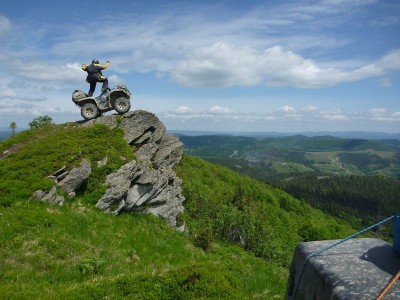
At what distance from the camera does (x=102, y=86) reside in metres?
29.8

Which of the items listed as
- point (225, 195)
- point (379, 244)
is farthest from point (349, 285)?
point (225, 195)

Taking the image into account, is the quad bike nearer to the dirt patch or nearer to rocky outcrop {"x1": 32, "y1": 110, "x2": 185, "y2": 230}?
rocky outcrop {"x1": 32, "y1": 110, "x2": 185, "y2": 230}

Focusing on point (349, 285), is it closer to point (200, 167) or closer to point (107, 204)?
point (107, 204)

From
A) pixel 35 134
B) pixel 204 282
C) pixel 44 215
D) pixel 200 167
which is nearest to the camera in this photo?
pixel 204 282

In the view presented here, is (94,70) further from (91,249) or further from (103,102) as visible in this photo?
(91,249)

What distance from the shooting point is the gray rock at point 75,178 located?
67.4 ft

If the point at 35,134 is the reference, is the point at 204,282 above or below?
below

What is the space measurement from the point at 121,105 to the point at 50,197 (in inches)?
536

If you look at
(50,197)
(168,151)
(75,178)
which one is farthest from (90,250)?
(168,151)

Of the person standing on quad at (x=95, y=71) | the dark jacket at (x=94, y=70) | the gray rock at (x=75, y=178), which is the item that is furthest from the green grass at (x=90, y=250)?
the dark jacket at (x=94, y=70)

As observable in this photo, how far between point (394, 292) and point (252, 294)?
20.1 feet

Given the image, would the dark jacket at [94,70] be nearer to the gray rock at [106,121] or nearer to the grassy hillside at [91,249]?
the gray rock at [106,121]

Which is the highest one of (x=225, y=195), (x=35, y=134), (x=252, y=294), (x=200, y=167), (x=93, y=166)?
(x=35, y=134)

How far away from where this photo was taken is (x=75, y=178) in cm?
2105
